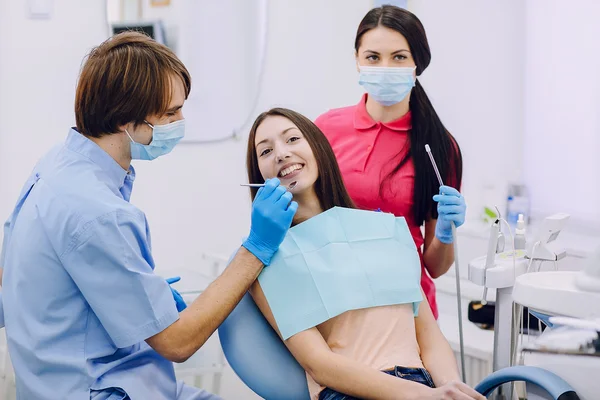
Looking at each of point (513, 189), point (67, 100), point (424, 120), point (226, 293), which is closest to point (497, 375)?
point (226, 293)

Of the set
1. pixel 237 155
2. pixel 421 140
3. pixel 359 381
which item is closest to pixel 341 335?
pixel 359 381

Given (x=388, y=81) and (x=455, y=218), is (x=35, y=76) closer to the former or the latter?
(x=388, y=81)

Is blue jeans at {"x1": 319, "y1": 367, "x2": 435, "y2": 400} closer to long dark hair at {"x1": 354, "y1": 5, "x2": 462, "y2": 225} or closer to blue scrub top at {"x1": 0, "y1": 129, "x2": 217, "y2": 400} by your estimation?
blue scrub top at {"x1": 0, "y1": 129, "x2": 217, "y2": 400}

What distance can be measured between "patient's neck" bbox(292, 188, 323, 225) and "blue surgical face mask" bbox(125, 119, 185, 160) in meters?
0.38

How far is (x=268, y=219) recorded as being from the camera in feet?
4.85

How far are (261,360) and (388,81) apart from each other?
2.67ft

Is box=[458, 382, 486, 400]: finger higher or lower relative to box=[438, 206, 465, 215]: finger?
lower

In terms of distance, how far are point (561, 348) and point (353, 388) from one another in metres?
0.51

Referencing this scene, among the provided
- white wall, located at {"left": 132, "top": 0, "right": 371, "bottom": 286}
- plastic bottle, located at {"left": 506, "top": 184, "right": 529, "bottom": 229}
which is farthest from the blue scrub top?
plastic bottle, located at {"left": 506, "top": 184, "right": 529, "bottom": 229}

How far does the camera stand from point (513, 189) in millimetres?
2818

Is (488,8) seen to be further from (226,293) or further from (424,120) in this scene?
(226,293)

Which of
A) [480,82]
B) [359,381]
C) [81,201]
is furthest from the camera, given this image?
[480,82]

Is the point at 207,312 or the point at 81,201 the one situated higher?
the point at 81,201

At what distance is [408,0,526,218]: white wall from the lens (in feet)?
9.24
